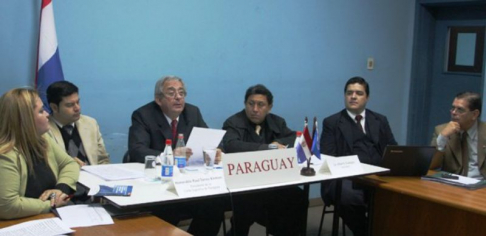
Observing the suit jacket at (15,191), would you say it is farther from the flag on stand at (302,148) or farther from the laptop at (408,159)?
the laptop at (408,159)

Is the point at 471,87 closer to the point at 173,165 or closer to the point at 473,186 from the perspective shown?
the point at 473,186

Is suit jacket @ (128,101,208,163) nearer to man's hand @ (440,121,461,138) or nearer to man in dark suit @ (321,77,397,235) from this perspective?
man in dark suit @ (321,77,397,235)

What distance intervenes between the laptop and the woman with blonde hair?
1.94 m

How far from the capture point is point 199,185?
9.12 feet

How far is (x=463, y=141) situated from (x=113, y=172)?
241 centimetres

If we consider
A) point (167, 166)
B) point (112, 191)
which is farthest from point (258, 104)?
point (112, 191)

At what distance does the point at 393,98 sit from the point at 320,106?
1.01 meters

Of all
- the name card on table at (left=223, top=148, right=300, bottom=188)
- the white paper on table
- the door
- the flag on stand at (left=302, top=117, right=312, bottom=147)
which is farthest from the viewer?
the door

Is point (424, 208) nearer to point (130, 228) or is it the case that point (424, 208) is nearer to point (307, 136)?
point (307, 136)

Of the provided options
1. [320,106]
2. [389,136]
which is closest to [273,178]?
[389,136]

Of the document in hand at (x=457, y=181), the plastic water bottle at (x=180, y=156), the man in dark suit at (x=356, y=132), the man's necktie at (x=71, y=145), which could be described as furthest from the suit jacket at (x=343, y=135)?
the man's necktie at (x=71, y=145)

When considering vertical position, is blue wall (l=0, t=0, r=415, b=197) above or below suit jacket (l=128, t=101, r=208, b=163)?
above

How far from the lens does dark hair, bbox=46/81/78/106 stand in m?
3.45

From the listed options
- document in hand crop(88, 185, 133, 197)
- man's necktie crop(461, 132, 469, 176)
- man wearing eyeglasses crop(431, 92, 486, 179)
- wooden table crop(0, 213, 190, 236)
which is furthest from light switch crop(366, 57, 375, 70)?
wooden table crop(0, 213, 190, 236)
